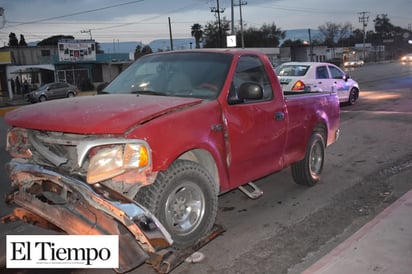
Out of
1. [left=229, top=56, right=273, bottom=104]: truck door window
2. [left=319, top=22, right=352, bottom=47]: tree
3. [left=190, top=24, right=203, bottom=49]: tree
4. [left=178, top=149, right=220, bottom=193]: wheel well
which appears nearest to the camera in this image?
[left=178, top=149, right=220, bottom=193]: wheel well

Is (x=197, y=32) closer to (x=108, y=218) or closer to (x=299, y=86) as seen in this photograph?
(x=299, y=86)

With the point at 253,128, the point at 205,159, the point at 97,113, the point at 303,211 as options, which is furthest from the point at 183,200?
the point at 303,211

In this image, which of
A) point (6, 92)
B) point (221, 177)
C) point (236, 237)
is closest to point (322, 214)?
point (236, 237)

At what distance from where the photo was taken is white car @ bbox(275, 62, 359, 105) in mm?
14562

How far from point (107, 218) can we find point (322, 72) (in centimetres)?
1333

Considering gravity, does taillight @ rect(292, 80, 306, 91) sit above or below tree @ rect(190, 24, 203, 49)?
below

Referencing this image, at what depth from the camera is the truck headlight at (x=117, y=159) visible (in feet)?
11.3

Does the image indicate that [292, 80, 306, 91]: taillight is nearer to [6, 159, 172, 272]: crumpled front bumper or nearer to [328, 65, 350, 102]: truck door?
[328, 65, 350, 102]: truck door

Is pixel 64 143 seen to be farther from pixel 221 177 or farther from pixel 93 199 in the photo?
pixel 221 177

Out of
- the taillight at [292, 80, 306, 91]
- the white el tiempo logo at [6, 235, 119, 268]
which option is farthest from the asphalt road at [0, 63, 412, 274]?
the taillight at [292, 80, 306, 91]

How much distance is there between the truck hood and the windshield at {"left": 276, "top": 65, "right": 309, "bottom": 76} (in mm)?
11268

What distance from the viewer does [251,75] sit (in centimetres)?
522

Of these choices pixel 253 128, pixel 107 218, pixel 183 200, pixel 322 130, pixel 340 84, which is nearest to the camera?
pixel 107 218

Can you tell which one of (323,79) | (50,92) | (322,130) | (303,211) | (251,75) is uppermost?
(251,75)
